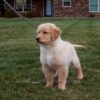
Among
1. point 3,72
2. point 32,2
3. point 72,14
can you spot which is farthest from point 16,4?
point 3,72

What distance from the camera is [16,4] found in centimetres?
4806

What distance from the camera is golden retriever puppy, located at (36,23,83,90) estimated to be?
6.91m

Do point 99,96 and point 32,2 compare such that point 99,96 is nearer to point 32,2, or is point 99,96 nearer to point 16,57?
point 16,57

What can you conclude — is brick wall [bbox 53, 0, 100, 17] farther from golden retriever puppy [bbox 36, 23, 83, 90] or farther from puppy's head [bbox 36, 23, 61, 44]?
puppy's head [bbox 36, 23, 61, 44]

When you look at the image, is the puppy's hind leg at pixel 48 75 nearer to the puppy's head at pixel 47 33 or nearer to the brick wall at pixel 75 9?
the puppy's head at pixel 47 33

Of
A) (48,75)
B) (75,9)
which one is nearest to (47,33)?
(48,75)

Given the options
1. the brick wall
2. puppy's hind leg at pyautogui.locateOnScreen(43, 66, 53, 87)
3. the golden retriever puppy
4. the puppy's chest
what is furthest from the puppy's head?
the brick wall

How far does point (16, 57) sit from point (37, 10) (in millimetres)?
36080

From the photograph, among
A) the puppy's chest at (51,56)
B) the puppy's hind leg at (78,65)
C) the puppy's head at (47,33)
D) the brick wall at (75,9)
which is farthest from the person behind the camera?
the brick wall at (75,9)

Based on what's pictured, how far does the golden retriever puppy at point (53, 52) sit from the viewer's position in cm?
691

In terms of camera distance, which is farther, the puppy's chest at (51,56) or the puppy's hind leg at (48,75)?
the puppy's hind leg at (48,75)

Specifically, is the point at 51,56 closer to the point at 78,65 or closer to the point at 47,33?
the point at 47,33

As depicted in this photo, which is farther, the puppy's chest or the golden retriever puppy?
the puppy's chest

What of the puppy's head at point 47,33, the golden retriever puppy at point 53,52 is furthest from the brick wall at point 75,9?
the puppy's head at point 47,33
